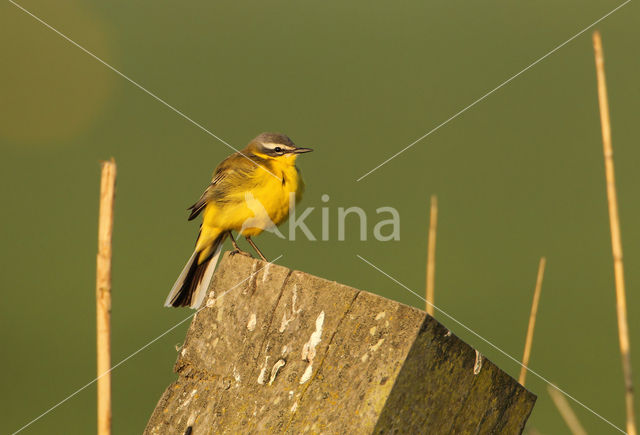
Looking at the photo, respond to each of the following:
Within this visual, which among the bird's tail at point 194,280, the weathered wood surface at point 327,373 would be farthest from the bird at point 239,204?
the weathered wood surface at point 327,373

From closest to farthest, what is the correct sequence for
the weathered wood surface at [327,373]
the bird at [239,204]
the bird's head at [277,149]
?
the weathered wood surface at [327,373], the bird at [239,204], the bird's head at [277,149]

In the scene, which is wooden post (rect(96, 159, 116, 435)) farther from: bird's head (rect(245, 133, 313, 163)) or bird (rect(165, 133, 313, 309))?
bird's head (rect(245, 133, 313, 163))

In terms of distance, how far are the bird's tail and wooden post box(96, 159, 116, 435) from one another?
2459mm

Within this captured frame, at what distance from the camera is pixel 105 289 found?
86.1 inches

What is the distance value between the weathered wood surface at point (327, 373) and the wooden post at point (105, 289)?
22cm

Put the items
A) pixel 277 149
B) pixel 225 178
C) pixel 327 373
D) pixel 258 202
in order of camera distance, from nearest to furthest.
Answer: pixel 327 373, pixel 258 202, pixel 225 178, pixel 277 149

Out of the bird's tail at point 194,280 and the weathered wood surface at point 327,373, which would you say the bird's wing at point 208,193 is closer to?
the bird's tail at point 194,280

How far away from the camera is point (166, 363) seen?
7906 mm

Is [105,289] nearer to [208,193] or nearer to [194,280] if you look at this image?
[194,280]

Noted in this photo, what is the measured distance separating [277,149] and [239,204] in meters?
0.59

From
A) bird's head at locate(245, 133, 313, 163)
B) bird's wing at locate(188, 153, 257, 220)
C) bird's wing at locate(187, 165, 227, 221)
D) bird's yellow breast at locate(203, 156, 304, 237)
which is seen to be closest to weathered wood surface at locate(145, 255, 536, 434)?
bird's yellow breast at locate(203, 156, 304, 237)

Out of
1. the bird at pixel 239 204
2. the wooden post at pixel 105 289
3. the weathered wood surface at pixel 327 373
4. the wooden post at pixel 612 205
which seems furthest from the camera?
the bird at pixel 239 204

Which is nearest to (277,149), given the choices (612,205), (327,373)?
(612,205)

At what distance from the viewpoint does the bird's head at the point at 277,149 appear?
5.58 metres
